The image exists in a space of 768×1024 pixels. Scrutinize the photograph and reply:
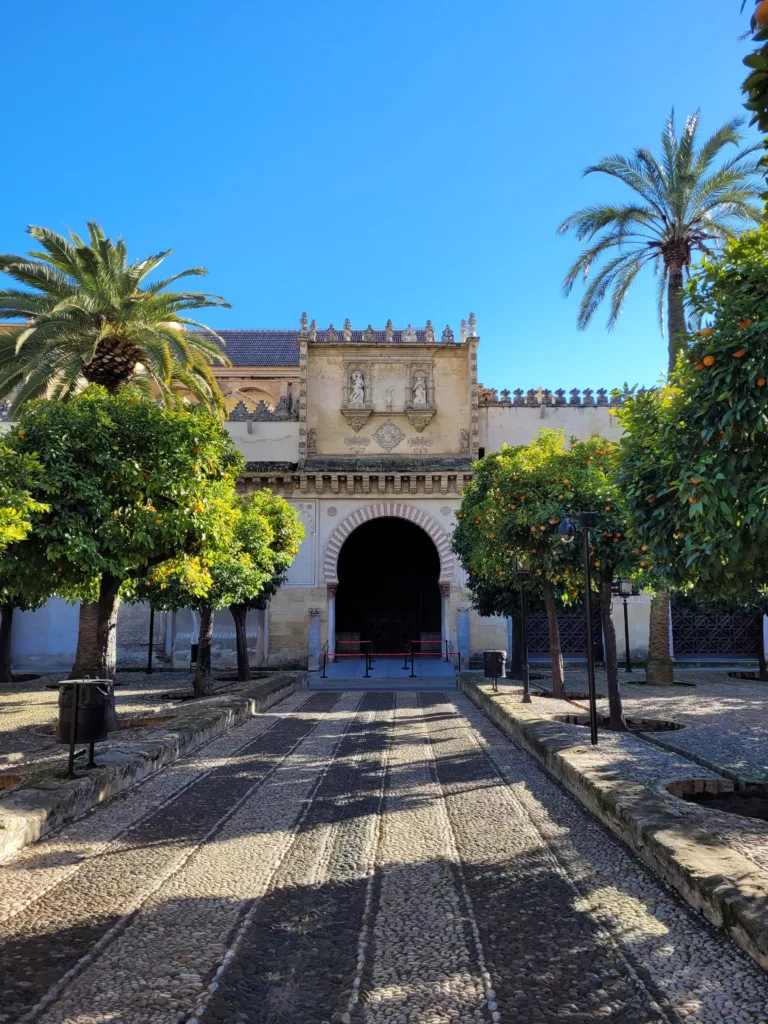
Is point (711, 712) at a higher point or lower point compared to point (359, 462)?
lower

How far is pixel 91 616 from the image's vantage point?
11.8m

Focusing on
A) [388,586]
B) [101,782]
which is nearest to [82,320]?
[101,782]

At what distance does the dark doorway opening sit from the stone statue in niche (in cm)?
651

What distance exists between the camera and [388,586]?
28.3 meters

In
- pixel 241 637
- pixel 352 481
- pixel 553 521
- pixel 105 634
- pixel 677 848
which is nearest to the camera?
pixel 677 848

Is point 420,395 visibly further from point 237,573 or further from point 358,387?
point 237,573

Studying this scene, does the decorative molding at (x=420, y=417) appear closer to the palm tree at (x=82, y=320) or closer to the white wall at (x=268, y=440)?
the white wall at (x=268, y=440)

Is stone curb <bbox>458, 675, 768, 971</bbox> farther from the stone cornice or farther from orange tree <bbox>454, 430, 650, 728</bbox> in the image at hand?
the stone cornice

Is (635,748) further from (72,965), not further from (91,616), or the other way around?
(91,616)

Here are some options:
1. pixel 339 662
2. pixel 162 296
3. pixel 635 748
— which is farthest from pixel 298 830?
pixel 339 662

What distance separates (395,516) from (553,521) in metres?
13.0

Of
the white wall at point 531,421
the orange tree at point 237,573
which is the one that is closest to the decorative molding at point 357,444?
the white wall at point 531,421

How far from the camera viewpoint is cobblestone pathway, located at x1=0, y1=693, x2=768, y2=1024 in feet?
8.30

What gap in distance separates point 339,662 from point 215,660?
3.89m
